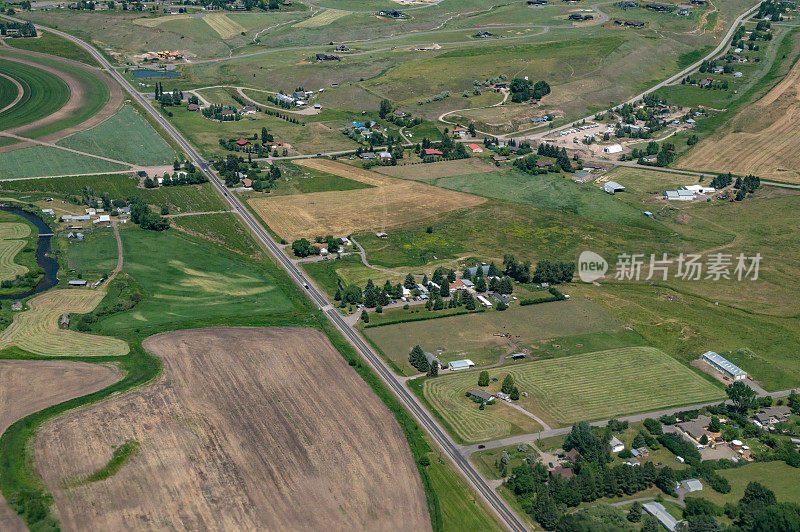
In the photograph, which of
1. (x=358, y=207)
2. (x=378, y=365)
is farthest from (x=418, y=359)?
(x=358, y=207)

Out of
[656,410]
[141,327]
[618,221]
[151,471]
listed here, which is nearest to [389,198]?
[618,221]

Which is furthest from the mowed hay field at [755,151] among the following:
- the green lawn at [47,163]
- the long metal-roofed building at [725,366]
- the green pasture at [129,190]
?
the green lawn at [47,163]

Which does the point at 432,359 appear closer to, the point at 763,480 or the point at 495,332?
the point at 495,332

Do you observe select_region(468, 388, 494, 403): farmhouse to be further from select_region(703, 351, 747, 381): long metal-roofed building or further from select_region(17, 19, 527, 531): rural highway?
select_region(703, 351, 747, 381): long metal-roofed building

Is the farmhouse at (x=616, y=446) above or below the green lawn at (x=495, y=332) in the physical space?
below

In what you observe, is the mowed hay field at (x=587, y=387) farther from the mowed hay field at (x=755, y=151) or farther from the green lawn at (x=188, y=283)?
the mowed hay field at (x=755, y=151)

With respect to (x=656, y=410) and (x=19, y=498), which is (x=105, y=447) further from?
(x=656, y=410)
